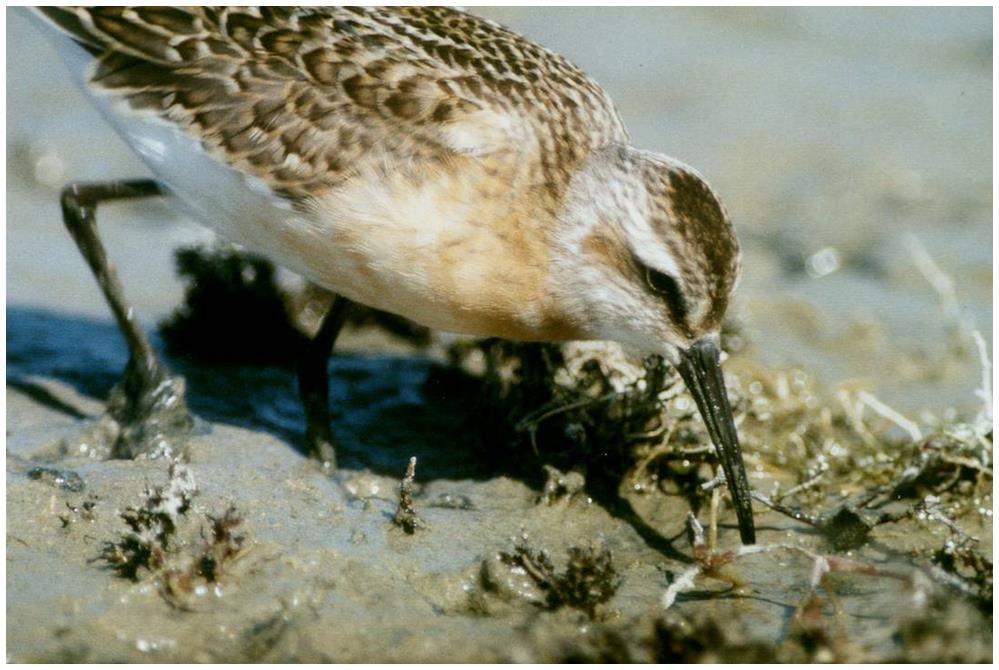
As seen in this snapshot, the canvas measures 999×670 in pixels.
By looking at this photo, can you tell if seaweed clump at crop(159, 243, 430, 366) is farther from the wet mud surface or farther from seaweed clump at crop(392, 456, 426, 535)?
seaweed clump at crop(392, 456, 426, 535)

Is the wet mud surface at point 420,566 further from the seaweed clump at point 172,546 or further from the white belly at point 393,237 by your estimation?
the white belly at point 393,237

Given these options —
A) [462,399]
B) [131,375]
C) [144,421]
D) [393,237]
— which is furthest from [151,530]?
[462,399]

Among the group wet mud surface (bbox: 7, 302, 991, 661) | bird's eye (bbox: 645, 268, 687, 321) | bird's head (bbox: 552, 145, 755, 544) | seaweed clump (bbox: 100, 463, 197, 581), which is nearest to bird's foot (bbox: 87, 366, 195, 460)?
wet mud surface (bbox: 7, 302, 991, 661)

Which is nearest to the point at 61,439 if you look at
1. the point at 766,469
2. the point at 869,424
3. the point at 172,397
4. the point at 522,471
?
the point at 172,397

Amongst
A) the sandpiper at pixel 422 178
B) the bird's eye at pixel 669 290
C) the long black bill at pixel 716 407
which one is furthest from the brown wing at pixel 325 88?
the long black bill at pixel 716 407

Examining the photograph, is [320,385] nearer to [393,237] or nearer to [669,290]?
[393,237]

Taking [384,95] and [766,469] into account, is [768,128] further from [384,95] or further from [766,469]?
[384,95]
